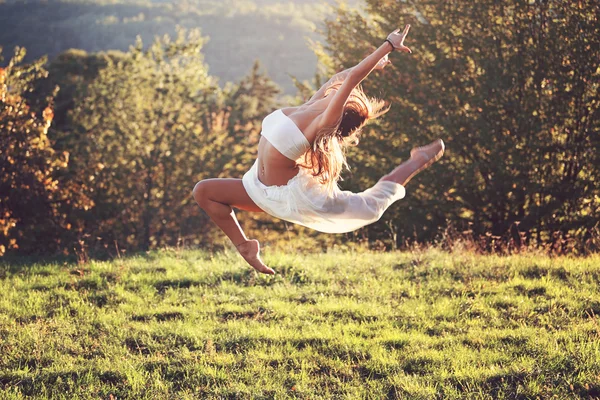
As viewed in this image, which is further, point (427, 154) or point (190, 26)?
point (190, 26)

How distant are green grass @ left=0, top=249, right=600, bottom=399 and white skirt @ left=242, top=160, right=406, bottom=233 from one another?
3.84 feet

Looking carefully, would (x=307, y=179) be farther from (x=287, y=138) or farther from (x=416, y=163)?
(x=416, y=163)

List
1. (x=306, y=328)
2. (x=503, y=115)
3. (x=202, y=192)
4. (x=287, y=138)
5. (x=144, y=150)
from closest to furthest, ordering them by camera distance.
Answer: (x=287, y=138) → (x=202, y=192) → (x=306, y=328) → (x=503, y=115) → (x=144, y=150)

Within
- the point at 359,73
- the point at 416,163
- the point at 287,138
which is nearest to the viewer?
the point at 359,73

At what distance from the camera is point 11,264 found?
8.41 m

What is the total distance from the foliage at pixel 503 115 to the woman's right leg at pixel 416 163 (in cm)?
688

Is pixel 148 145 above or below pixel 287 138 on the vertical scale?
below

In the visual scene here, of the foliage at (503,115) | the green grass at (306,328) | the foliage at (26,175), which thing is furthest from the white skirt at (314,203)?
the foliage at (26,175)

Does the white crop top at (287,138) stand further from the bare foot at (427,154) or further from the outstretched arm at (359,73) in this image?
the bare foot at (427,154)

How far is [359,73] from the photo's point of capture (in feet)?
13.9

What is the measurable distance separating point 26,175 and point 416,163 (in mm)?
11064

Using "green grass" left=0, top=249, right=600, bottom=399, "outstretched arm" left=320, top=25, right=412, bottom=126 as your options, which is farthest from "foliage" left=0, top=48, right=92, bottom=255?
"outstretched arm" left=320, top=25, right=412, bottom=126

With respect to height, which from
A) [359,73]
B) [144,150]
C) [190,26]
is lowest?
[190,26]

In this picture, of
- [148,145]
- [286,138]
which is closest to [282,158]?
[286,138]
